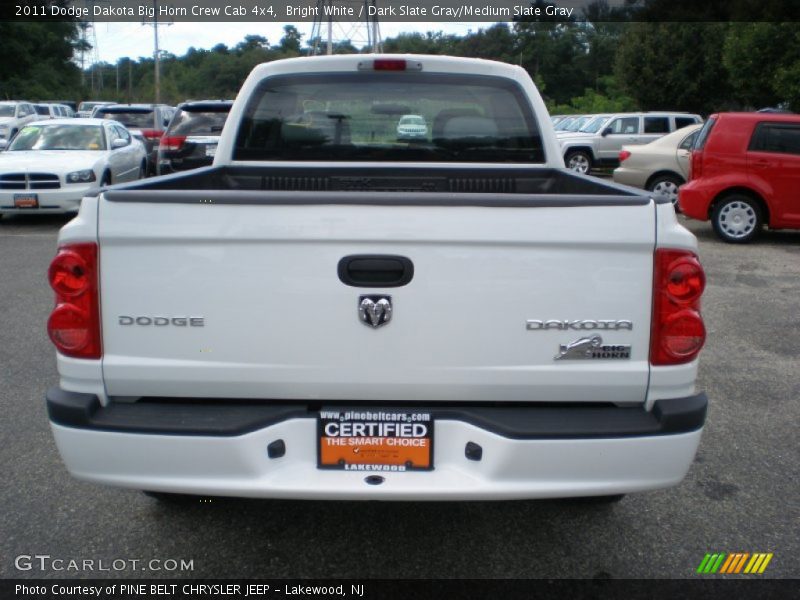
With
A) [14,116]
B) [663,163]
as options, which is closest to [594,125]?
[663,163]

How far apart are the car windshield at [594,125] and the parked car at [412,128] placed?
17515 millimetres

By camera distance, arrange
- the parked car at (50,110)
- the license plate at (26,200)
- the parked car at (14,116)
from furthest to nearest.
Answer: the parked car at (50,110), the parked car at (14,116), the license plate at (26,200)

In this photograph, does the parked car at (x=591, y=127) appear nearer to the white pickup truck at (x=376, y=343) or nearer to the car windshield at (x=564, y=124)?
the car windshield at (x=564, y=124)

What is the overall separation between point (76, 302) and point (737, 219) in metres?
10.2

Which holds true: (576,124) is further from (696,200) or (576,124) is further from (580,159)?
(696,200)

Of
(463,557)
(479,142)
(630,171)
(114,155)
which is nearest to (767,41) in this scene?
(630,171)

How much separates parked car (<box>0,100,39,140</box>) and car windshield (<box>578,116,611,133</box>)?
16815 mm

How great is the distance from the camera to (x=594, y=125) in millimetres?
21562

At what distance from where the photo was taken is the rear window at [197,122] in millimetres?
14594

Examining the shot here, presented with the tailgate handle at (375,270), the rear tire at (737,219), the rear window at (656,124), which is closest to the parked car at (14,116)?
the rear window at (656,124)

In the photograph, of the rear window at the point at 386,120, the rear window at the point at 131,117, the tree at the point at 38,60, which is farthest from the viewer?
the tree at the point at 38,60

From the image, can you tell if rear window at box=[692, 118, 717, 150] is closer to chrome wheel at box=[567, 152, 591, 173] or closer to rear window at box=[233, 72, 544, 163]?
rear window at box=[233, 72, 544, 163]

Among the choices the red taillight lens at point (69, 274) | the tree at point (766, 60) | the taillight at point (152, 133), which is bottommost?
the red taillight lens at point (69, 274)

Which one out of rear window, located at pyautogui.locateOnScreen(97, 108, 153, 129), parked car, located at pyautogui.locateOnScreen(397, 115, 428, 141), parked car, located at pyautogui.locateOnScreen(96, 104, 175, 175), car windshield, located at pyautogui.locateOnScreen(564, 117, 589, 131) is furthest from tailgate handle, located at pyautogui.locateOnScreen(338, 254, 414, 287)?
car windshield, located at pyautogui.locateOnScreen(564, 117, 589, 131)
